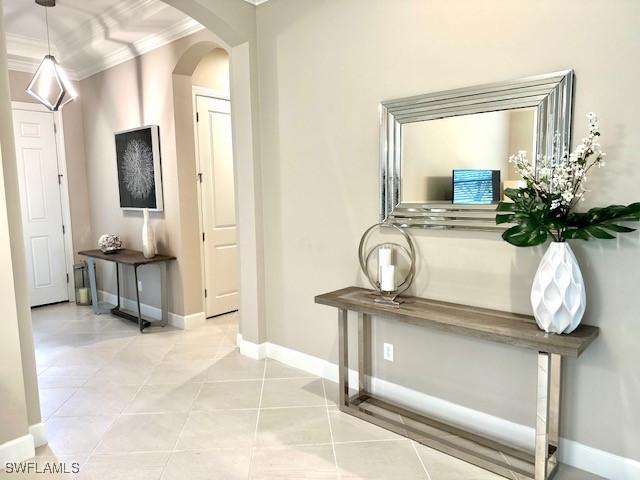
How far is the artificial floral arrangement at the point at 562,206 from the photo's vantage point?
1.76m

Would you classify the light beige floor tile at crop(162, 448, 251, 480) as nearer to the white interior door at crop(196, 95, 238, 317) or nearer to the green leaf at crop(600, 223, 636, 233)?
the green leaf at crop(600, 223, 636, 233)

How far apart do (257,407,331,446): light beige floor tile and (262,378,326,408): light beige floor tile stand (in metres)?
0.07

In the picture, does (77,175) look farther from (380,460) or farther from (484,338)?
(484,338)

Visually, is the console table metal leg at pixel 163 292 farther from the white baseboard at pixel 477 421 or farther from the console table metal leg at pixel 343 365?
the console table metal leg at pixel 343 365

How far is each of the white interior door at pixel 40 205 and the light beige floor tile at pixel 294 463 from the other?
13.6 ft

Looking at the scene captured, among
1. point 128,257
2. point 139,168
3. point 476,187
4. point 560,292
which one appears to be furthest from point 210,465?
point 139,168

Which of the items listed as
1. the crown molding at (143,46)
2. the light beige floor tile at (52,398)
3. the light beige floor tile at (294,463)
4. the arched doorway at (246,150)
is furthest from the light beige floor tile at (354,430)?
the crown molding at (143,46)

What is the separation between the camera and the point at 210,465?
6.98 feet

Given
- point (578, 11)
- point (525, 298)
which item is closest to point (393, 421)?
point (525, 298)

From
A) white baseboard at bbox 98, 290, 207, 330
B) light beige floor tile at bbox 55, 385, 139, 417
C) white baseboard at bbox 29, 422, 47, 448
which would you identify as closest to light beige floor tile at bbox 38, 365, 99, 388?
light beige floor tile at bbox 55, 385, 139, 417

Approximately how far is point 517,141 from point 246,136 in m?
1.99

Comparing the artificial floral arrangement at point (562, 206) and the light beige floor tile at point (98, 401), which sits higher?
the artificial floral arrangement at point (562, 206)

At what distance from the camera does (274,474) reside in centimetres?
205

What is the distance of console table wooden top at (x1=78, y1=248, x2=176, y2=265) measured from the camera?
4.07 meters
